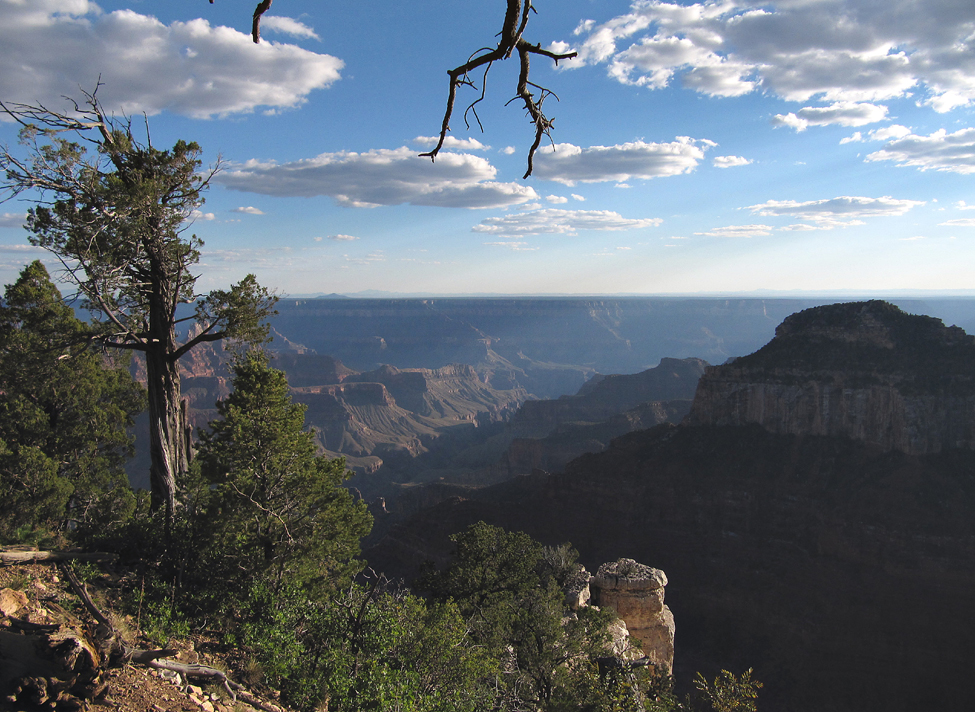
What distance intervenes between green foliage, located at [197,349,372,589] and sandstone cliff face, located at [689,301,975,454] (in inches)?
2014

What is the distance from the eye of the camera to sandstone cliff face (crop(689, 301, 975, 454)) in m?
46.7

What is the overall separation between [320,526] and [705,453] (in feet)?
170

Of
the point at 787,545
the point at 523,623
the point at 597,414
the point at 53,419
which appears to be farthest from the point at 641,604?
the point at 597,414

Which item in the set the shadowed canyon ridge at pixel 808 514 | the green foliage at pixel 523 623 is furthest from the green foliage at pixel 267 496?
the shadowed canyon ridge at pixel 808 514

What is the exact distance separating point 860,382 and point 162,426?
55417mm

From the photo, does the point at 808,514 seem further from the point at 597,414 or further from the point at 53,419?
the point at 597,414

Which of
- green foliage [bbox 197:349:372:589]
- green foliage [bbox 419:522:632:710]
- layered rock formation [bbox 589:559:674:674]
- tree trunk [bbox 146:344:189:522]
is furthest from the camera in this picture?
layered rock formation [bbox 589:559:674:674]

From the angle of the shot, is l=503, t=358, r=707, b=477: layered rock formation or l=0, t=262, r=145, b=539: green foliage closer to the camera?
l=0, t=262, r=145, b=539: green foliage

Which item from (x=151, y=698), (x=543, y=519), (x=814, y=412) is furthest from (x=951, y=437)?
(x=151, y=698)

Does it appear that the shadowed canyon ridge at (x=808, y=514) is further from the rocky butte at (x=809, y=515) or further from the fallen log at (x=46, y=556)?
the fallen log at (x=46, y=556)

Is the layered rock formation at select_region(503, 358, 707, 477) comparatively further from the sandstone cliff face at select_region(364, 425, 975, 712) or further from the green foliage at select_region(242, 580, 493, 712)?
the green foliage at select_region(242, 580, 493, 712)

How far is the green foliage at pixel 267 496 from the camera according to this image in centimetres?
1198

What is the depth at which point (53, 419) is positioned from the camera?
19.6 metres

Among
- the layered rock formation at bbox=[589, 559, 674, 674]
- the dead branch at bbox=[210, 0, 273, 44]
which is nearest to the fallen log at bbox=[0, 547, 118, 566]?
the dead branch at bbox=[210, 0, 273, 44]
